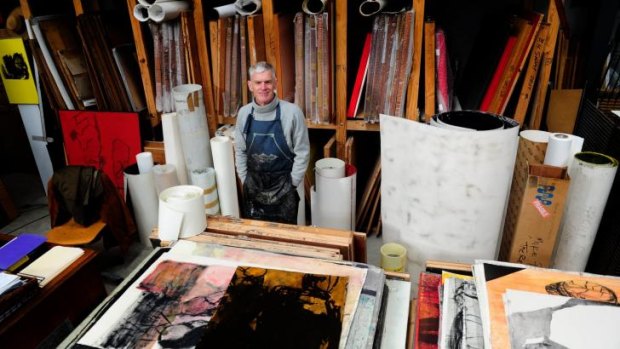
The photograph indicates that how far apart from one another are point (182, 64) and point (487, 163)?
194cm

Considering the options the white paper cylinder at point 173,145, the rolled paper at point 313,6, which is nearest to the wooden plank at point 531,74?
the rolled paper at point 313,6

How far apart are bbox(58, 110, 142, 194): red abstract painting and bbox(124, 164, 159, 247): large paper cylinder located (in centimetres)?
23

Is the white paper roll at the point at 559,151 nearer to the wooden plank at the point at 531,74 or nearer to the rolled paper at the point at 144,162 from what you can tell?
the wooden plank at the point at 531,74

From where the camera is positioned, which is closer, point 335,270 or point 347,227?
point 335,270

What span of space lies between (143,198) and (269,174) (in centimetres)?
93

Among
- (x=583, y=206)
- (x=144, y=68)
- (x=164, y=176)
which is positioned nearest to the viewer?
(x=583, y=206)

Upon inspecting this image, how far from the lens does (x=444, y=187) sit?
156cm

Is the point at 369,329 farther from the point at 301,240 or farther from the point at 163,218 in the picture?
the point at 163,218

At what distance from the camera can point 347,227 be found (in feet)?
8.11

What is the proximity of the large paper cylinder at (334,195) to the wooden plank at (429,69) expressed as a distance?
57 centimetres

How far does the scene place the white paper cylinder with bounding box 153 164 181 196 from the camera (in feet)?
8.22

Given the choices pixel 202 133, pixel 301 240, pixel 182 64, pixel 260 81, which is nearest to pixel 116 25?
pixel 182 64

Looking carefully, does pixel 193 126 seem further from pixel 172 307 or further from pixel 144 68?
pixel 172 307

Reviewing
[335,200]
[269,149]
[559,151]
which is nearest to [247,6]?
[269,149]
